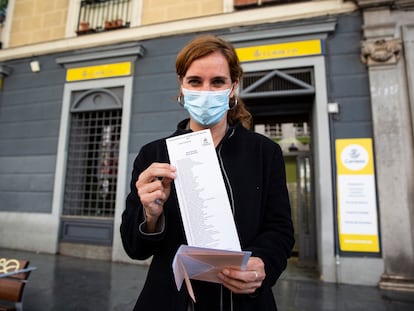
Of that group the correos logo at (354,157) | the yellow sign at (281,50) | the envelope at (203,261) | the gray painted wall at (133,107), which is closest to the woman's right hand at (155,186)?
the envelope at (203,261)

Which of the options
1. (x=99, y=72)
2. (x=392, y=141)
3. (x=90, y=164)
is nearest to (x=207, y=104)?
(x=392, y=141)

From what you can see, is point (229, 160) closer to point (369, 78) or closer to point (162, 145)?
point (162, 145)

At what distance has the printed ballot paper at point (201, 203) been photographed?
1.04 meters

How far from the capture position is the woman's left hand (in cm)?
99

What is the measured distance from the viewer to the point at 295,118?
673 centimetres

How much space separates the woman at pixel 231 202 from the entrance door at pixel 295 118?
461 cm

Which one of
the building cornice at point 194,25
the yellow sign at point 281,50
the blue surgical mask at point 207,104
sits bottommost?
the blue surgical mask at point 207,104

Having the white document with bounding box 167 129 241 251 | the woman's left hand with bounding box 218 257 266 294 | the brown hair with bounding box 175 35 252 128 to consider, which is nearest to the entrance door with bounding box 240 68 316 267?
the brown hair with bounding box 175 35 252 128

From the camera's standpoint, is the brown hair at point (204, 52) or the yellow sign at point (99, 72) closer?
the brown hair at point (204, 52)

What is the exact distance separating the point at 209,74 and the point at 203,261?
855 millimetres

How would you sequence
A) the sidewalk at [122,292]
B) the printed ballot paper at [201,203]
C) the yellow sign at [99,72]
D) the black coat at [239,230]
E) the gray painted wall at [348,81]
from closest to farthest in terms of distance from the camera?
the printed ballot paper at [201,203]
the black coat at [239,230]
the sidewalk at [122,292]
the gray painted wall at [348,81]
the yellow sign at [99,72]

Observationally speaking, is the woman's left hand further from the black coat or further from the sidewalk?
the sidewalk

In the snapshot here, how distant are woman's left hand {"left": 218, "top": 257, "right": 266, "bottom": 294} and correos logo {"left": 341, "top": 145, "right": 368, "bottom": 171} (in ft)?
15.9

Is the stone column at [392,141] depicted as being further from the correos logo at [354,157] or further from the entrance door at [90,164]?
the entrance door at [90,164]
